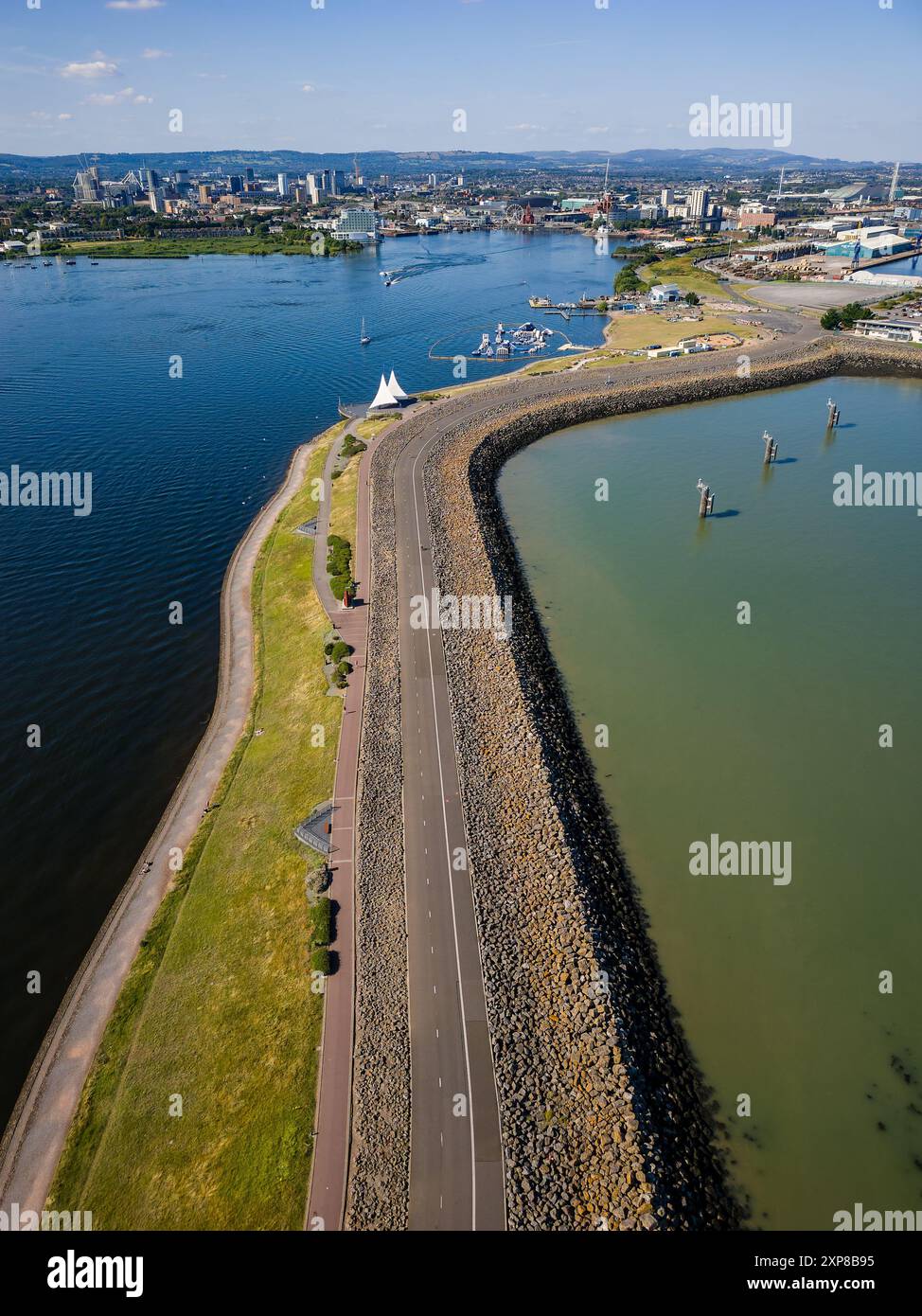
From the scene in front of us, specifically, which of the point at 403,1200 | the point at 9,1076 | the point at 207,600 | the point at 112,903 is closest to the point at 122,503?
the point at 207,600

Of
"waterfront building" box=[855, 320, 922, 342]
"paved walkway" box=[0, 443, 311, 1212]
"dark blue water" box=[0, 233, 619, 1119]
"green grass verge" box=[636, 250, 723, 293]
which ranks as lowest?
"paved walkway" box=[0, 443, 311, 1212]

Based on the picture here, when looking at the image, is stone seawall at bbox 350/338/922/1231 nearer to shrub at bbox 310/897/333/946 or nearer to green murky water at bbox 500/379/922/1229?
shrub at bbox 310/897/333/946

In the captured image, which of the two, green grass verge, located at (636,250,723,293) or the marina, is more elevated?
green grass verge, located at (636,250,723,293)

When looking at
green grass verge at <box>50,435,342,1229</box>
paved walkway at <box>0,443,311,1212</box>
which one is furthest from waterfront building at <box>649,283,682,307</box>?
green grass verge at <box>50,435,342,1229</box>

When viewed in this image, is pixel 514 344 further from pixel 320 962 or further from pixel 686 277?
pixel 320 962
